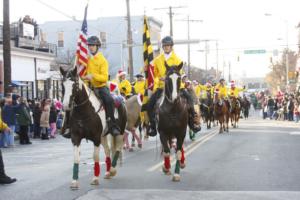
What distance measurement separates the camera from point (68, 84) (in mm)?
10688

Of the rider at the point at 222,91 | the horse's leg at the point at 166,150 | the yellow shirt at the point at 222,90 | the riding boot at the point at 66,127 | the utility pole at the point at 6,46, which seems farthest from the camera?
the yellow shirt at the point at 222,90

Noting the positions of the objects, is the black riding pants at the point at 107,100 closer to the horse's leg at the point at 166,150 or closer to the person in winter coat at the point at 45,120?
the horse's leg at the point at 166,150

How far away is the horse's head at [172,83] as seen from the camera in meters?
11.7

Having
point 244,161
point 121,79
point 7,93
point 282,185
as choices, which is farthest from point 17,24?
point 282,185

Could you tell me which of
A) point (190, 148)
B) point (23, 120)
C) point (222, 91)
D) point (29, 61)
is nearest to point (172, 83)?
point (190, 148)

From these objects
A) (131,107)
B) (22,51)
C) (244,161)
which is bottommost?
(244,161)

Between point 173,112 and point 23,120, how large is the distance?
529 inches

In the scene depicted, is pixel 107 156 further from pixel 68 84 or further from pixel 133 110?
pixel 133 110

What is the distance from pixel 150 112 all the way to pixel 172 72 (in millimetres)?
1345

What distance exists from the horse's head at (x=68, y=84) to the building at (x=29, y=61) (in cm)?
3185

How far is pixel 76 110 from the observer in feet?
36.3

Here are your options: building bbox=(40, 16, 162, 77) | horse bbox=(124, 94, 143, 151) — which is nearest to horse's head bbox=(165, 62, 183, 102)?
horse bbox=(124, 94, 143, 151)

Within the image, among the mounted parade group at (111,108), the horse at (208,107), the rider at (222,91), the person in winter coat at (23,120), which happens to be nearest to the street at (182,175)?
the mounted parade group at (111,108)

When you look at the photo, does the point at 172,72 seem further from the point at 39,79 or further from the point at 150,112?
the point at 39,79
